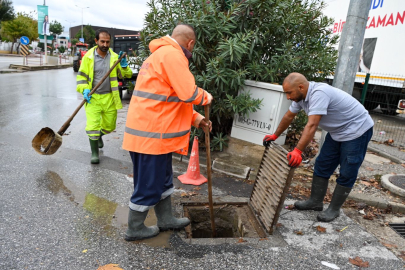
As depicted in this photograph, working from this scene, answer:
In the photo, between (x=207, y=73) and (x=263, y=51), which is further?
(x=263, y=51)

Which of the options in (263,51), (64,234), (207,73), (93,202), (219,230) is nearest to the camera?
(64,234)

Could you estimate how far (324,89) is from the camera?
125 inches

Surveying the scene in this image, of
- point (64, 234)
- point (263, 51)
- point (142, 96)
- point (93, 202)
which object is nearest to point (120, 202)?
point (93, 202)

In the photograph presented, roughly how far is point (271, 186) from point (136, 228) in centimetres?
138

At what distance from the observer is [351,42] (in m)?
4.62

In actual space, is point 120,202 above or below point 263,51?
below

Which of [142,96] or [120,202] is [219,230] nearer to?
[120,202]

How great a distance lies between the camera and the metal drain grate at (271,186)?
3045mm

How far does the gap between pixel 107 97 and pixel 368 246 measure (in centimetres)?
390

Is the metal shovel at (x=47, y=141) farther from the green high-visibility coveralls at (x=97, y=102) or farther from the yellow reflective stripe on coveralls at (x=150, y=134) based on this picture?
the yellow reflective stripe on coveralls at (x=150, y=134)

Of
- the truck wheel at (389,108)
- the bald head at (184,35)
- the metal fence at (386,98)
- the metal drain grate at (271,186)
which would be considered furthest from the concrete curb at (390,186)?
the truck wheel at (389,108)

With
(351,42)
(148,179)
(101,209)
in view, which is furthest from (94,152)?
(351,42)

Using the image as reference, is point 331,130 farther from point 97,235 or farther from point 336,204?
point 97,235

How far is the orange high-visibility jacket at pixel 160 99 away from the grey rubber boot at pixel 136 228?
1.99 feet
